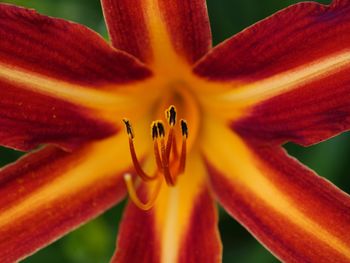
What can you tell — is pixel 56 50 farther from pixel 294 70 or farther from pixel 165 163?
pixel 294 70

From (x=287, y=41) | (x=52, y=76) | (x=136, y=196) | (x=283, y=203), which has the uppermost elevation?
(x=52, y=76)

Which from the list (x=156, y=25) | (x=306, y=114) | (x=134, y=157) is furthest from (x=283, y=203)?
(x=156, y=25)

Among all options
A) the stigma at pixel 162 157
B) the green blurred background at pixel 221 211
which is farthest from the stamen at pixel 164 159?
the green blurred background at pixel 221 211

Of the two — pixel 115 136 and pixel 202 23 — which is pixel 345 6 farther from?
pixel 115 136

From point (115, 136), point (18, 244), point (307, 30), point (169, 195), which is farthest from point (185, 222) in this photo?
point (307, 30)

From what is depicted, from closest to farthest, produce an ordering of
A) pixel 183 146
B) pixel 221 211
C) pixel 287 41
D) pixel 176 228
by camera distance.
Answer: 1. pixel 287 41
2. pixel 183 146
3. pixel 176 228
4. pixel 221 211

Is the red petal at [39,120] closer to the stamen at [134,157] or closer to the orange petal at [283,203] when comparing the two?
the stamen at [134,157]
